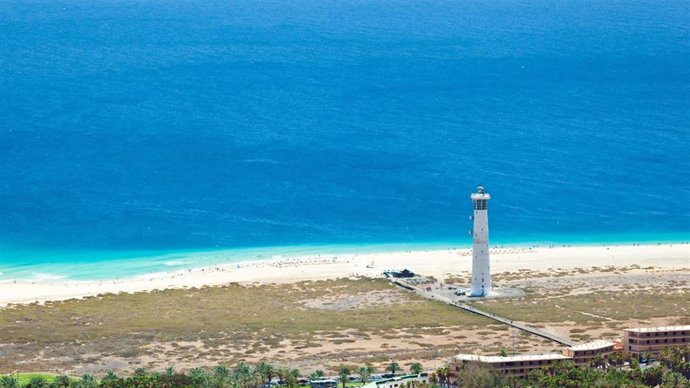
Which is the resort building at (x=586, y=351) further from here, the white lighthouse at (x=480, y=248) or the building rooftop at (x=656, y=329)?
the white lighthouse at (x=480, y=248)

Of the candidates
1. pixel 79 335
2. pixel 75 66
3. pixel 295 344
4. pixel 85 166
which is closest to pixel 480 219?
pixel 295 344

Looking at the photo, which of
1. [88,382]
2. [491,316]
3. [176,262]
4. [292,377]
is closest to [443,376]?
[292,377]

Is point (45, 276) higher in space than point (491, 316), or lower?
higher

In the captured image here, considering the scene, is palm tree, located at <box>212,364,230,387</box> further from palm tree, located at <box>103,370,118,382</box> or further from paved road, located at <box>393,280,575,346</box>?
paved road, located at <box>393,280,575,346</box>

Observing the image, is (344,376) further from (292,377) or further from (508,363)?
(508,363)

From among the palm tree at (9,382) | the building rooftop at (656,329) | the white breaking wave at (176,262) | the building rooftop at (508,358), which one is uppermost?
the white breaking wave at (176,262)

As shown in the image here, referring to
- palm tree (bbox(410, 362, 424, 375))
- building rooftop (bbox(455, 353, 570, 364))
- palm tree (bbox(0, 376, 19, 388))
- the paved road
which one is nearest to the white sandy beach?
the paved road

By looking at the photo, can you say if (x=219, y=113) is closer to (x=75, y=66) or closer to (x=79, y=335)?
(x=75, y=66)

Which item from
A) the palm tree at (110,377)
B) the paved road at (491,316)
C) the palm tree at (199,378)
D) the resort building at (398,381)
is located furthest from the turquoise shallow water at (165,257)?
the resort building at (398,381)
